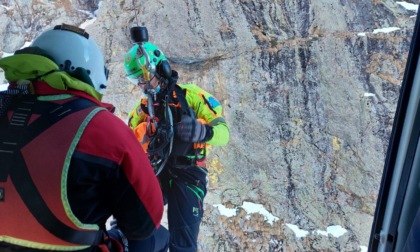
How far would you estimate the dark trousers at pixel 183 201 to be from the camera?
9.34 feet

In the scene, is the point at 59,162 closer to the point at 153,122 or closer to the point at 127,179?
the point at 127,179

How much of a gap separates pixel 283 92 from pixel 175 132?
11963mm

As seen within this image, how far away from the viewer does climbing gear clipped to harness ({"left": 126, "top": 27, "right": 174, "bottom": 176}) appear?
2592mm

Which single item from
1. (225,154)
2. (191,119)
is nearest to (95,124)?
(191,119)

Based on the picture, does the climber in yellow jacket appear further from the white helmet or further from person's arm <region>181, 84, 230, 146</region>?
the white helmet

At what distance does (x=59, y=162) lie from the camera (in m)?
1.04

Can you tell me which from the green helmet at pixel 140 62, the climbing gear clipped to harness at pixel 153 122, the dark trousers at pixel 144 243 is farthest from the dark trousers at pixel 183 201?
the dark trousers at pixel 144 243

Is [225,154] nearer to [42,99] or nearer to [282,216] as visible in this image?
[282,216]

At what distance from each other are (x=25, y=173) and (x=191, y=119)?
161 cm

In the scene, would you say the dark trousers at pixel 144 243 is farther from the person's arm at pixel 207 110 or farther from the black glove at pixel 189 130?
the person's arm at pixel 207 110

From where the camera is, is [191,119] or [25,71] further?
[191,119]

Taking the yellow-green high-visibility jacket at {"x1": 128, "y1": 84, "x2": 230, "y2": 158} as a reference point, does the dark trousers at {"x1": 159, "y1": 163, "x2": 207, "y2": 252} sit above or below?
below

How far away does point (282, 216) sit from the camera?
13.5m

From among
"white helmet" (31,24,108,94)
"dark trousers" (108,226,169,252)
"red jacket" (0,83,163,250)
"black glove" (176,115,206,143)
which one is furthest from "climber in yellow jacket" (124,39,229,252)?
"red jacket" (0,83,163,250)
